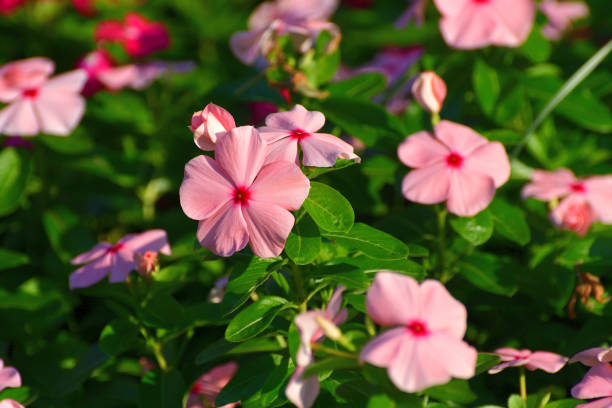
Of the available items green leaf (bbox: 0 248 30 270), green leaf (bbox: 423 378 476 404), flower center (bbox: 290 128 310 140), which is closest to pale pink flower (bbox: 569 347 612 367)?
green leaf (bbox: 423 378 476 404)

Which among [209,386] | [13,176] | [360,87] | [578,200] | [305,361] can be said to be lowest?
[209,386]

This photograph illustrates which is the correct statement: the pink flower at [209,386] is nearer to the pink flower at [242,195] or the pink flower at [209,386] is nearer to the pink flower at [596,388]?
the pink flower at [242,195]

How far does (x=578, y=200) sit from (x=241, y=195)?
2.75ft

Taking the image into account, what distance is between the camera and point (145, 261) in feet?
4.34

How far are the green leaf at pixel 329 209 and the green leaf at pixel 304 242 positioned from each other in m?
0.03

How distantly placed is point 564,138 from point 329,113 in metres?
0.86

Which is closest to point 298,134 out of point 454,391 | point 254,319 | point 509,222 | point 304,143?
point 304,143

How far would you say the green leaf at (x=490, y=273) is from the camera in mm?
1459

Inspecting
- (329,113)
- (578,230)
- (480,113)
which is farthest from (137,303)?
(480,113)

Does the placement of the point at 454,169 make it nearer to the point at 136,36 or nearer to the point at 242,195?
the point at 242,195

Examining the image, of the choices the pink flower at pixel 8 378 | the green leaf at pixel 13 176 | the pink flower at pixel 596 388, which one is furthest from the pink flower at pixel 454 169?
the green leaf at pixel 13 176

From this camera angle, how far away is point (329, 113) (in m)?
1.70

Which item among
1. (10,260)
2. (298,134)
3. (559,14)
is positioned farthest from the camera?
(559,14)

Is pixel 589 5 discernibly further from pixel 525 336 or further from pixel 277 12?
pixel 525 336
